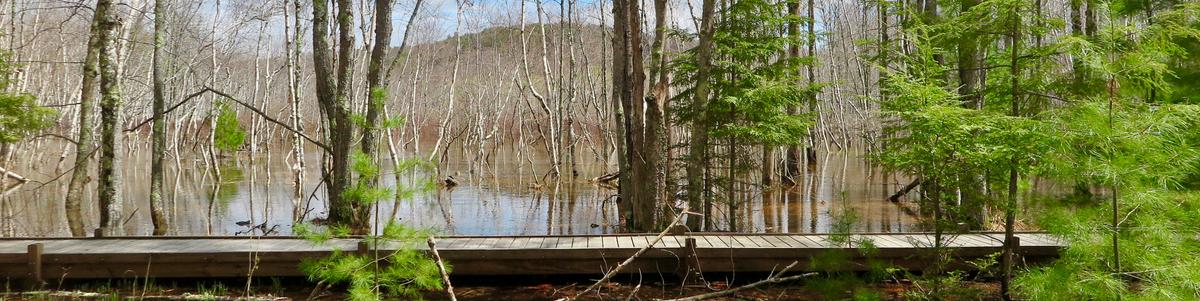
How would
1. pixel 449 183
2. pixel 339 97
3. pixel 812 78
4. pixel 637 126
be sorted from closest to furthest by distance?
pixel 637 126
pixel 339 97
pixel 812 78
pixel 449 183

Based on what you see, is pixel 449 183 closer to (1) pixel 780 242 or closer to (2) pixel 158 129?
(2) pixel 158 129

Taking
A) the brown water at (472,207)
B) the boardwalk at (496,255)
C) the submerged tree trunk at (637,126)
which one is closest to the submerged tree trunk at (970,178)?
the boardwalk at (496,255)

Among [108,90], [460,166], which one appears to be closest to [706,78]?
Answer: [108,90]

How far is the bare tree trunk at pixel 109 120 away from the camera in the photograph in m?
9.05

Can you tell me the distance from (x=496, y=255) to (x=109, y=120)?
210 inches

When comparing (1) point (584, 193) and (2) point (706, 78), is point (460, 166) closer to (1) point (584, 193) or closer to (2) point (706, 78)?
(1) point (584, 193)

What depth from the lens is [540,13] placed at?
22.0 metres

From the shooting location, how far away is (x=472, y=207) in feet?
48.4

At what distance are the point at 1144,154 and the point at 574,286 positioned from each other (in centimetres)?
455

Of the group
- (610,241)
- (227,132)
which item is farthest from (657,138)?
(227,132)

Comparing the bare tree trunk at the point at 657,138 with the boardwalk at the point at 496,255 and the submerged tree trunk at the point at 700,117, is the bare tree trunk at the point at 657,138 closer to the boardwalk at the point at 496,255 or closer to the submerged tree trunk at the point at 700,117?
the submerged tree trunk at the point at 700,117

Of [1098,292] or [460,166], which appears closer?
[1098,292]

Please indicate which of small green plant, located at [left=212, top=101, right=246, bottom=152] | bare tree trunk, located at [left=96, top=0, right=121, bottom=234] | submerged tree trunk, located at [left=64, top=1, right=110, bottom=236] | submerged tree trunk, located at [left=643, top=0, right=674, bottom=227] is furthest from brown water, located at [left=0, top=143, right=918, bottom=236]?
submerged tree trunk, located at [left=643, top=0, right=674, bottom=227]

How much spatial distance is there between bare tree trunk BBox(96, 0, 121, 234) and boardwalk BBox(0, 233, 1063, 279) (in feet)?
4.90
